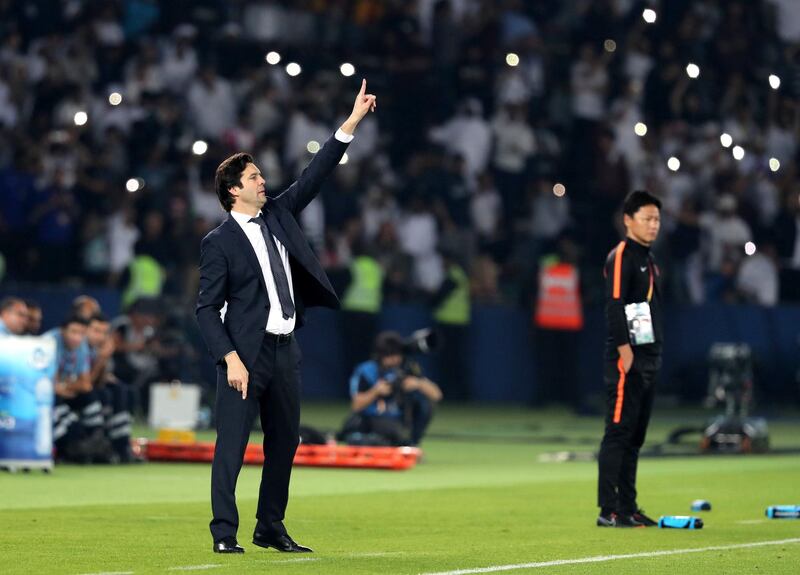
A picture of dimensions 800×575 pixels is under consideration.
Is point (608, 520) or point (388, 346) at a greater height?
point (388, 346)

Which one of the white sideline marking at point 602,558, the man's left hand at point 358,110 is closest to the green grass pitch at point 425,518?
the white sideline marking at point 602,558

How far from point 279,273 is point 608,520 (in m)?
3.62

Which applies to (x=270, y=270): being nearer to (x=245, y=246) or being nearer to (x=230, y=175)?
(x=245, y=246)

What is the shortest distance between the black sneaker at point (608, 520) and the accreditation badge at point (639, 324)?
1207 mm

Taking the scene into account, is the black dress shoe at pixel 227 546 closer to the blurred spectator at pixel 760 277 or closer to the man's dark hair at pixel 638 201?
the man's dark hair at pixel 638 201

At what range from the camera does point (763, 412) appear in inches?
1131

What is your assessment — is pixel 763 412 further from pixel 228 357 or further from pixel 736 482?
pixel 228 357

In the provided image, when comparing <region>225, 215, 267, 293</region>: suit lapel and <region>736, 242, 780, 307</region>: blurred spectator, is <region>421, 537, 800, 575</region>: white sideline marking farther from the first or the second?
<region>736, 242, 780, 307</region>: blurred spectator

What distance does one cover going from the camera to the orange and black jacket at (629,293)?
13.3 m

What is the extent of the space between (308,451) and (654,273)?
6.43 metres

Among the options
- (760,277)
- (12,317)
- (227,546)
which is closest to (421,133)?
(760,277)

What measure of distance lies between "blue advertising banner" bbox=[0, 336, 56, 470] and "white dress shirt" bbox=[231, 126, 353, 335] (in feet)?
23.7

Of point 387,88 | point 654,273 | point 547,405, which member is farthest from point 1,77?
point 654,273

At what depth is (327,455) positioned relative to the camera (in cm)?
1912
